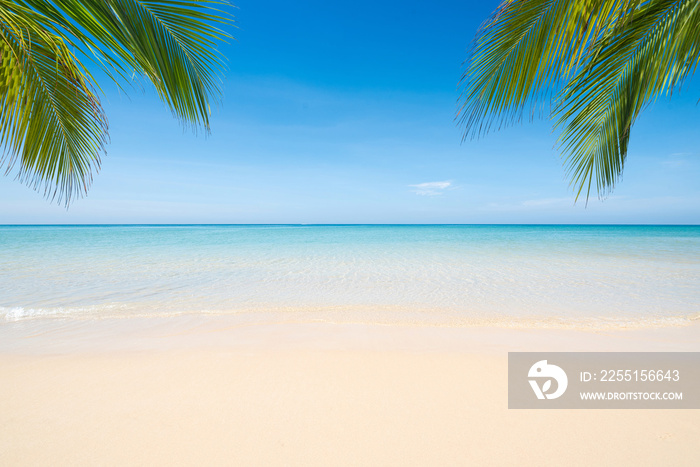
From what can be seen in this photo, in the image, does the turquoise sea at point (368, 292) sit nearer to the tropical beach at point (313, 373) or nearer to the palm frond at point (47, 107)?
the tropical beach at point (313, 373)

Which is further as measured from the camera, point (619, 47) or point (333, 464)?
point (619, 47)

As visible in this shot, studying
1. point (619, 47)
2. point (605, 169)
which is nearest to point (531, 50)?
point (619, 47)

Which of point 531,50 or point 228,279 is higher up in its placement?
point 531,50

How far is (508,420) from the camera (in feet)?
7.63

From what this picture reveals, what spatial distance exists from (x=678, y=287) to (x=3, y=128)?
1133 centimetres

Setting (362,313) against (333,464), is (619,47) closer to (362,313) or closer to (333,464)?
(333,464)

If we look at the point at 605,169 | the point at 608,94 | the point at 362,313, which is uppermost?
the point at 608,94
